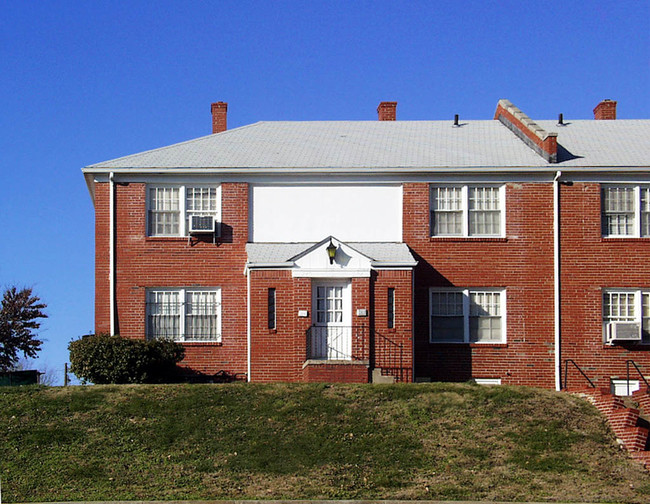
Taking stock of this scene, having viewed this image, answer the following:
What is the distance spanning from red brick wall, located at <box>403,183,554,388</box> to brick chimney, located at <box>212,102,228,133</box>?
7.74 m

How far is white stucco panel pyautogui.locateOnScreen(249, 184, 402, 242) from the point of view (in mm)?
28281

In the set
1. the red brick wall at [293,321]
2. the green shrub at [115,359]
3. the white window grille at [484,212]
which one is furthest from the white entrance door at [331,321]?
the white window grille at [484,212]

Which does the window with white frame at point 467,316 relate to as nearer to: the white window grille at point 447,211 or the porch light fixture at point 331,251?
the white window grille at point 447,211

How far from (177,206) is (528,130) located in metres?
10.2

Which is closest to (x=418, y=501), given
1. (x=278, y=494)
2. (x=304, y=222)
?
(x=278, y=494)

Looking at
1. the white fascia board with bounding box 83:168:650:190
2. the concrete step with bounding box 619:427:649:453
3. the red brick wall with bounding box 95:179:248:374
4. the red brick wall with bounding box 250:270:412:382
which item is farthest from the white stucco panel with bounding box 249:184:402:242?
the concrete step with bounding box 619:427:649:453

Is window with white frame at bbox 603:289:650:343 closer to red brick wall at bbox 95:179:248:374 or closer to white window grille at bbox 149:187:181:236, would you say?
red brick wall at bbox 95:179:248:374

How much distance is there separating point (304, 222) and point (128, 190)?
4757 millimetres

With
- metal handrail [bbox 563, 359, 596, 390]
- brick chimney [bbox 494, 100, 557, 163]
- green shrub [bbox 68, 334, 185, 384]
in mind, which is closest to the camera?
green shrub [bbox 68, 334, 185, 384]

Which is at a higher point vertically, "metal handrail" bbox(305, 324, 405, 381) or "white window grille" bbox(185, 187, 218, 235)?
"white window grille" bbox(185, 187, 218, 235)

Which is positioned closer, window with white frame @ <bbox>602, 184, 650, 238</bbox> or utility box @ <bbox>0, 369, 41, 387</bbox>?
utility box @ <bbox>0, 369, 41, 387</bbox>

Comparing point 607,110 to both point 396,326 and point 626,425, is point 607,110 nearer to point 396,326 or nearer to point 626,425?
point 396,326

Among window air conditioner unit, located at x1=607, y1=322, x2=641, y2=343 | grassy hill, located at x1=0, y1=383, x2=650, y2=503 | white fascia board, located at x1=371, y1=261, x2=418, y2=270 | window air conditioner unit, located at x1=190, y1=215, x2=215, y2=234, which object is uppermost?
window air conditioner unit, located at x1=190, y1=215, x2=215, y2=234

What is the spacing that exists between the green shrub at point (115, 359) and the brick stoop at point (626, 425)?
10121 millimetres
